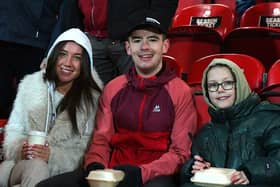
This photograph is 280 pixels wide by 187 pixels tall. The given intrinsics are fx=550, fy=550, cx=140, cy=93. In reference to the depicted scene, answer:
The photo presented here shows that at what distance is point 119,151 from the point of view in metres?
2.48

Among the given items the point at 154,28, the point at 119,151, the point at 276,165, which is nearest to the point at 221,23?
the point at 154,28

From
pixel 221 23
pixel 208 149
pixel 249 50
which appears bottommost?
pixel 208 149

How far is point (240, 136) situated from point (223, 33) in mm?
1798

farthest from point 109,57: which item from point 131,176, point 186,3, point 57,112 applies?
point 186,3

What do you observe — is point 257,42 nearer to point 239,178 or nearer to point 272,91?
point 272,91

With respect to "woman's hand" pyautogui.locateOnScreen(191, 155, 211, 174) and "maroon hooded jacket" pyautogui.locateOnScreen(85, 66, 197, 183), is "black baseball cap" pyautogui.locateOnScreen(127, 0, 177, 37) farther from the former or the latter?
"woman's hand" pyautogui.locateOnScreen(191, 155, 211, 174)

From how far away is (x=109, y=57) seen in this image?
3.12 meters

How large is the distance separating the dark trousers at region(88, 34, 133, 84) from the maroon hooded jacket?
44 centimetres

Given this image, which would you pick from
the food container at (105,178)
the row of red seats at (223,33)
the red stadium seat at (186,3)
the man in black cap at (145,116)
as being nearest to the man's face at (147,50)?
the man in black cap at (145,116)

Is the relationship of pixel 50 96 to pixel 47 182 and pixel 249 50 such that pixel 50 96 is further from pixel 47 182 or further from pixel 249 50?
pixel 249 50

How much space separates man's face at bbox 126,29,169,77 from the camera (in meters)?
2.53

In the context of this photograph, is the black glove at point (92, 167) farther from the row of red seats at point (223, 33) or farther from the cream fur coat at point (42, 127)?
the row of red seats at point (223, 33)

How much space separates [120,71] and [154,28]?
1.85 ft

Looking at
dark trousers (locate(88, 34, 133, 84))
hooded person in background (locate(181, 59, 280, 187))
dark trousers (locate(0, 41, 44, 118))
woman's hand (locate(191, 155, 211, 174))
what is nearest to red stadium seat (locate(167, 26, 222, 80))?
dark trousers (locate(88, 34, 133, 84))
